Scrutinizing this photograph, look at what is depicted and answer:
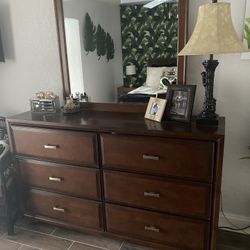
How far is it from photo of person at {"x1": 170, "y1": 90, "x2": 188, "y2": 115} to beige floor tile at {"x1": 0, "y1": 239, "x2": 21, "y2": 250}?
4.81 ft

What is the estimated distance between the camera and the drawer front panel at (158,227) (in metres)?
1.54

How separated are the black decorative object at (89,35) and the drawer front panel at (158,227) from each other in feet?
3.66

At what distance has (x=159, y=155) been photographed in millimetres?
1471

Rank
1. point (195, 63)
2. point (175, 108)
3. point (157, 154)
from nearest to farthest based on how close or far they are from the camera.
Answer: point (157, 154) → point (175, 108) → point (195, 63)

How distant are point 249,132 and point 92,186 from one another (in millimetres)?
1093

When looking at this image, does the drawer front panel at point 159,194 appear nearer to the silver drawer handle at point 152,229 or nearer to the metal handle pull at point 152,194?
the metal handle pull at point 152,194

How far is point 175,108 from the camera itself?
1584 millimetres

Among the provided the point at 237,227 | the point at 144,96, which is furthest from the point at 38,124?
the point at 237,227

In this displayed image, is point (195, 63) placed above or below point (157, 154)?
above

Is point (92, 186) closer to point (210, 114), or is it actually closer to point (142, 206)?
point (142, 206)

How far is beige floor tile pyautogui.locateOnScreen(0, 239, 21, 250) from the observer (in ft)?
6.14

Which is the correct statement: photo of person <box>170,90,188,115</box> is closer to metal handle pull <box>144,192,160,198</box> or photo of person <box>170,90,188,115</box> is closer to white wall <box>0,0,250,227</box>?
white wall <box>0,0,250,227</box>

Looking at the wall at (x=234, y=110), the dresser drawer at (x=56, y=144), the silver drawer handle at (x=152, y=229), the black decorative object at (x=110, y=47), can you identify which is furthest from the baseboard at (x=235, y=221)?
the black decorative object at (x=110, y=47)


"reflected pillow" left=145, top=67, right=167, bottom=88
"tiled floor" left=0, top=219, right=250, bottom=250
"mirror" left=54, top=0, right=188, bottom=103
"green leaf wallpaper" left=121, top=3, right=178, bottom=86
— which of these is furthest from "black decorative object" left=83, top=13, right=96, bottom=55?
"tiled floor" left=0, top=219, right=250, bottom=250
